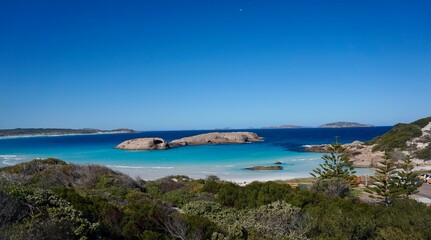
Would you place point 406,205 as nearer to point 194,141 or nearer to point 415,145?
point 415,145

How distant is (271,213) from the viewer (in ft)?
32.2

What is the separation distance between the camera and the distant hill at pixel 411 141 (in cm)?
5156

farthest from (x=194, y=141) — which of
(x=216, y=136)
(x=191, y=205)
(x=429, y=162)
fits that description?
(x=191, y=205)

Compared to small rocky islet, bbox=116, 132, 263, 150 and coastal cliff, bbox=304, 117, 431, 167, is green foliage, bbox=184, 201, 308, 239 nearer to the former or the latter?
coastal cliff, bbox=304, 117, 431, 167

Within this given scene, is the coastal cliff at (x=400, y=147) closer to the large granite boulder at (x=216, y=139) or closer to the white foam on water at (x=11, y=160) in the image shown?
the large granite boulder at (x=216, y=139)

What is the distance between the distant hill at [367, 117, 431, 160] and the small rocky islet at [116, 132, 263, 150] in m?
44.4

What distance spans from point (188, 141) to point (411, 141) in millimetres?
55664

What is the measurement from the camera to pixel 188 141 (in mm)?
96375

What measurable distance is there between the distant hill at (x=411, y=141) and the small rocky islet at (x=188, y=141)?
44405 mm

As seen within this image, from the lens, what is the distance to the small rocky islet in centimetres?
8088

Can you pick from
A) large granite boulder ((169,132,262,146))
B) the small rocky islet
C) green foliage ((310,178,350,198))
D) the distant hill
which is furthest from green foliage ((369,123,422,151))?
large granite boulder ((169,132,262,146))

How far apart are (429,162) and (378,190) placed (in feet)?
96.0

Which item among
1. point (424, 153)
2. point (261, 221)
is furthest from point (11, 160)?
point (424, 153)

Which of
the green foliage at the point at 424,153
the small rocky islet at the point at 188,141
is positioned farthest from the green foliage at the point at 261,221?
the small rocky islet at the point at 188,141
